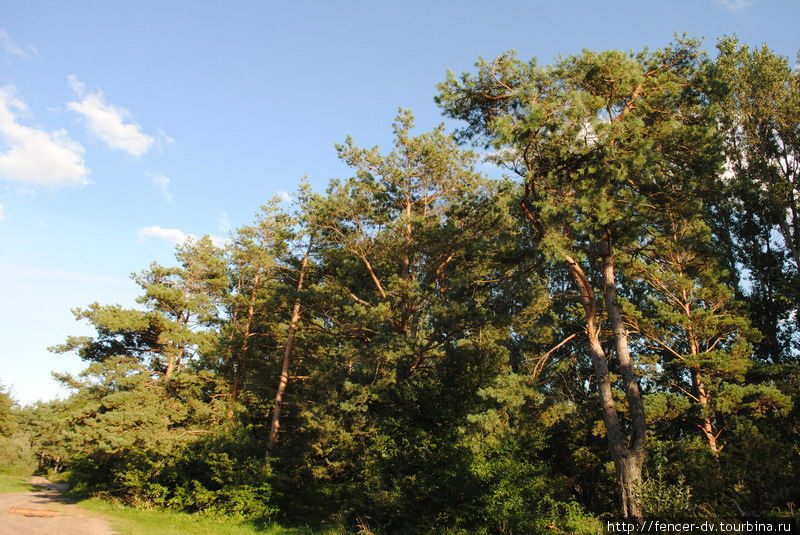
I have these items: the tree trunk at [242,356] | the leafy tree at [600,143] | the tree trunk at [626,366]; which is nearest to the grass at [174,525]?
the tree trunk at [242,356]

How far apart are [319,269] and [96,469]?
58.7 ft

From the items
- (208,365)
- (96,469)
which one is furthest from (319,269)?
(96,469)

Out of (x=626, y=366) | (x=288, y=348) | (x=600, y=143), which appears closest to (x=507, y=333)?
(x=626, y=366)

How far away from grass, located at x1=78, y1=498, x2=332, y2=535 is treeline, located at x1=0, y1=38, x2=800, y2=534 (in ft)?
3.07

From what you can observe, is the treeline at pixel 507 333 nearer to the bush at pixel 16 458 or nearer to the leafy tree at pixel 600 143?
the leafy tree at pixel 600 143

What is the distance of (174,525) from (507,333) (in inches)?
589

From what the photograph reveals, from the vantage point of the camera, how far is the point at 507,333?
15008 millimetres

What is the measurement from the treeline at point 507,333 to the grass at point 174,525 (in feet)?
3.07

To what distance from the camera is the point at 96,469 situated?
79.7 ft

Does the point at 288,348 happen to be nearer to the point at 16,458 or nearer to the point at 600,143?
the point at 600,143

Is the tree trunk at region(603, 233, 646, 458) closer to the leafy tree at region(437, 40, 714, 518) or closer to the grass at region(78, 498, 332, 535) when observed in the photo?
the leafy tree at region(437, 40, 714, 518)

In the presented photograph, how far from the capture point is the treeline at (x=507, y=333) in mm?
10844

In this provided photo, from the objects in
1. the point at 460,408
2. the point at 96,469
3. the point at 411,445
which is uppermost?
the point at 460,408

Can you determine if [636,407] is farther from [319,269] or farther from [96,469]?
[96,469]
